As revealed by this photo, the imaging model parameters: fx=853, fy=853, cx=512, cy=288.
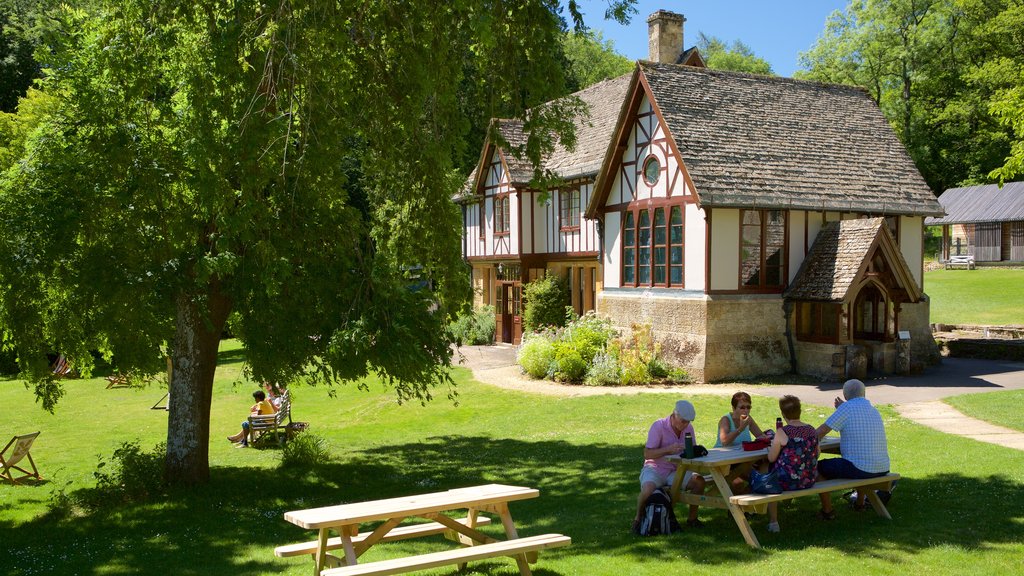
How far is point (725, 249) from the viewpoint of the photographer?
71.3 ft

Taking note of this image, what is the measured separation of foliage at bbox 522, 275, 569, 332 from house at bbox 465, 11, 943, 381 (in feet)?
12.5

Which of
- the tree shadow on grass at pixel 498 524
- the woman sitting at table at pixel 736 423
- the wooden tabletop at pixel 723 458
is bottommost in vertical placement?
the tree shadow on grass at pixel 498 524

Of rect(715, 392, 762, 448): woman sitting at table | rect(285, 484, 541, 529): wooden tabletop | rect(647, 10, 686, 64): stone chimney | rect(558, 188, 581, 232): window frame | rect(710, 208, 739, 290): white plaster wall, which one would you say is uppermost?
rect(647, 10, 686, 64): stone chimney

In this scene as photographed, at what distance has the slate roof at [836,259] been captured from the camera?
21016 mm

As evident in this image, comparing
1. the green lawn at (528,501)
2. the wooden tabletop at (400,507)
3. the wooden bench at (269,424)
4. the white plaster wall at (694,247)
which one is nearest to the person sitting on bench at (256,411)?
the wooden bench at (269,424)

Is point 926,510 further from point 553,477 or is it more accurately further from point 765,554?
point 553,477

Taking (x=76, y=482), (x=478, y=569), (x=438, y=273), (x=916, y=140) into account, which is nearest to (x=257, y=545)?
(x=478, y=569)

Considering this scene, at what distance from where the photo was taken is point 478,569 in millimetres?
7648

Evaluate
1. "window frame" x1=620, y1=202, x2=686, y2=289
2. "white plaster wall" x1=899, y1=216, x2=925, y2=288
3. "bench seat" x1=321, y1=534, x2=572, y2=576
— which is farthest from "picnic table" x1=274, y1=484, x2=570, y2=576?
"white plaster wall" x1=899, y1=216, x2=925, y2=288

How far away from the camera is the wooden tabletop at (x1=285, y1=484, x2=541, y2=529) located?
21.0ft

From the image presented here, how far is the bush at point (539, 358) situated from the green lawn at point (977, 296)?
62.6 feet

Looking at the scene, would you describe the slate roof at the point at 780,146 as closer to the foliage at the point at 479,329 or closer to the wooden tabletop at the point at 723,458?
the foliage at the point at 479,329

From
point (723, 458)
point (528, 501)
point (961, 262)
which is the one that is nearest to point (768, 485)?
point (723, 458)

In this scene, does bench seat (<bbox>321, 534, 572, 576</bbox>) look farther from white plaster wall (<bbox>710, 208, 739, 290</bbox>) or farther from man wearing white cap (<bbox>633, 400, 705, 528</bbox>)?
white plaster wall (<bbox>710, 208, 739, 290</bbox>)
